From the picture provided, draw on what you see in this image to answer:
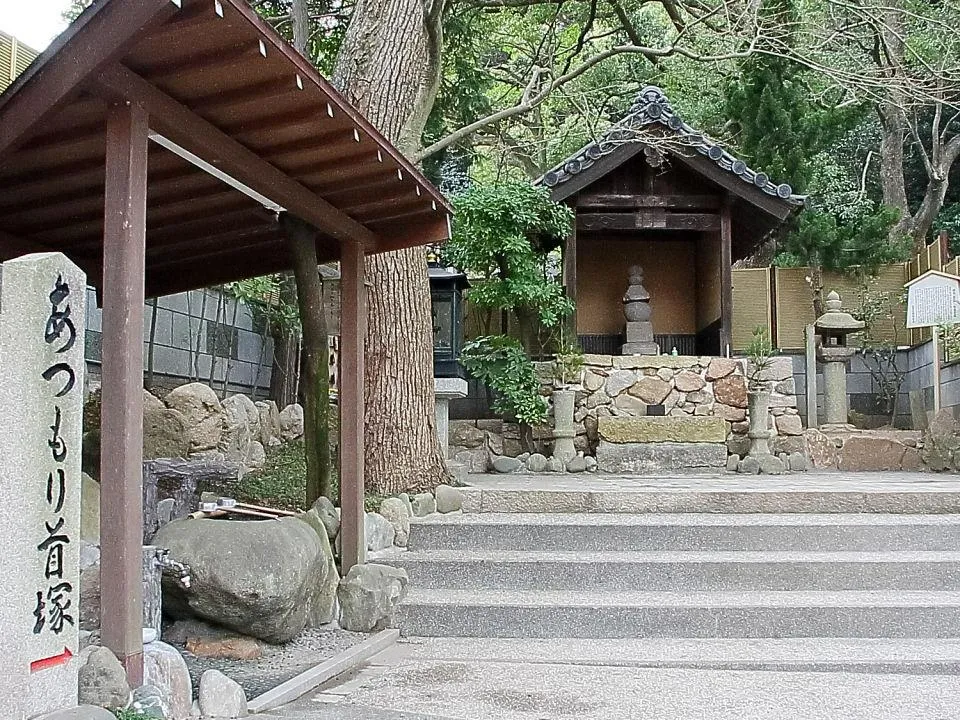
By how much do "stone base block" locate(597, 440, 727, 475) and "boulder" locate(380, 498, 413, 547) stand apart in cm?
459

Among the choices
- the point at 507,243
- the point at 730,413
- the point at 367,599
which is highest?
the point at 507,243

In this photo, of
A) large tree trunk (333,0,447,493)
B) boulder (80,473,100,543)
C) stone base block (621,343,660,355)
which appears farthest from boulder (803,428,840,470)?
boulder (80,473,100,543)

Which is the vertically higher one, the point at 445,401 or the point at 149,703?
the point at 445,401

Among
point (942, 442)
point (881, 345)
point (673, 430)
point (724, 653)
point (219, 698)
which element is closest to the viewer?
point (219, 698)

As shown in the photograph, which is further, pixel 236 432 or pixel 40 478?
pixel 236 432

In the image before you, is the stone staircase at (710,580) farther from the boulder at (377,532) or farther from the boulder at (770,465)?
the boulder at (770,465)

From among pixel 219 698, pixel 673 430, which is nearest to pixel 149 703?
pixel 219 698

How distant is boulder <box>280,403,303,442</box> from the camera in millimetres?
A: 11586

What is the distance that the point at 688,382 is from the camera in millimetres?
11781

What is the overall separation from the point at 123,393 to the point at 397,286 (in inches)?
176

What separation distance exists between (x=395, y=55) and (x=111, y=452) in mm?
5474

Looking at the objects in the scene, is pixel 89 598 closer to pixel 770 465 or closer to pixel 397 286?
pixel 397 286

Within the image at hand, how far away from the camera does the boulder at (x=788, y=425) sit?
38.7 feet

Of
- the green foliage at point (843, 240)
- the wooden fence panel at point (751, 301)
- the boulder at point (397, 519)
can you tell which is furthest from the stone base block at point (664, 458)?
the green foliage at point (843, 240)
